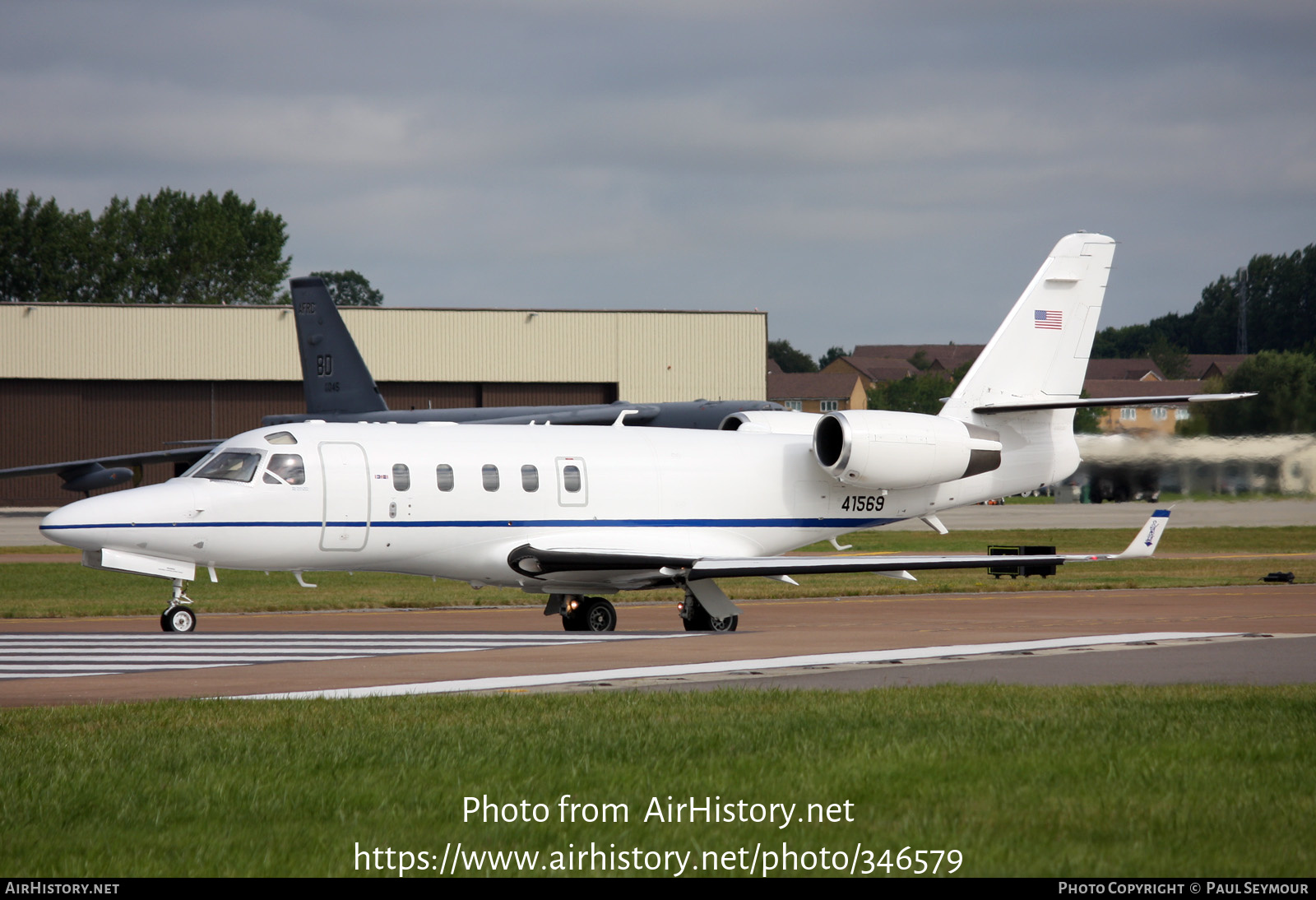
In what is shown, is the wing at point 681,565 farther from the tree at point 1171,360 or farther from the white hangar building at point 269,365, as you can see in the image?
the tree at point 1171,360

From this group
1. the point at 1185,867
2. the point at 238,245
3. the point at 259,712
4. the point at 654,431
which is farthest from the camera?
the point at 238,245

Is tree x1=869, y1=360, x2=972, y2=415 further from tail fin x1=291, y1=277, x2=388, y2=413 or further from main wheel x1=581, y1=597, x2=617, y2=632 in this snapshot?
main wheel x1=581, y1=597, x2=617, y2=632

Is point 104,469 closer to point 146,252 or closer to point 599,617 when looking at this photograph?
point 599,617

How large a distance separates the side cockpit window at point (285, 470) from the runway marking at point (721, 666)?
20.9 ft

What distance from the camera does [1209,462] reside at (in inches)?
1211

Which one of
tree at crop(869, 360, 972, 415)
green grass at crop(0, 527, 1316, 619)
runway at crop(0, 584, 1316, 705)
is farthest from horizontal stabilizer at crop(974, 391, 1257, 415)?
tree at crop(869, 360, 972, 415)

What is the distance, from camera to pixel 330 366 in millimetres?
38438

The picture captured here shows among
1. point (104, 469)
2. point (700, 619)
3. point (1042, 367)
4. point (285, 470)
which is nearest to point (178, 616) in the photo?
point (285, 470)

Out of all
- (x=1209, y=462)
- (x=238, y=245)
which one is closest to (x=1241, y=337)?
(x=238, y=245)

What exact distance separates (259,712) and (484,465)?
9251 mm

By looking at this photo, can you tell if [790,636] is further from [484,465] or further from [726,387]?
[726,387]

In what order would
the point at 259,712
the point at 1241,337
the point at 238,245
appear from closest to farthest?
1. the point at 259,712
2. the point at 238,245
3. the point at 1241,337

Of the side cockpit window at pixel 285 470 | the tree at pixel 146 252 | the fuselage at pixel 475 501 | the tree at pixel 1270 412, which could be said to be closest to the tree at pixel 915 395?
the tree at pixel 146 252

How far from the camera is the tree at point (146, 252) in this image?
333 ft
